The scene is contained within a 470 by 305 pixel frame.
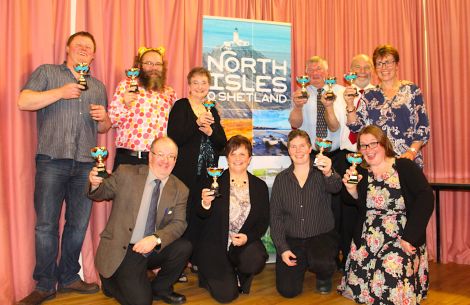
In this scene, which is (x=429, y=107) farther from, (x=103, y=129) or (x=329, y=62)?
(x=103, y=129)

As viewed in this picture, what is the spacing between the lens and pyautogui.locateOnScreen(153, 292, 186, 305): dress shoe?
3.60 metres

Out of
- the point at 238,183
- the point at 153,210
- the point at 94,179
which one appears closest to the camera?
the point at 94,179

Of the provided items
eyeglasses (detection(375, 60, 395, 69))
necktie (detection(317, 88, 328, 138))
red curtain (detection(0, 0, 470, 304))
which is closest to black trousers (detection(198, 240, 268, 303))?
red curtain (detection(0, 0, 470, 304))

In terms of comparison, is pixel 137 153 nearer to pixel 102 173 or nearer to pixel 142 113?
pixel 142 113

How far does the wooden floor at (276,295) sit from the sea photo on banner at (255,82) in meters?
0.88

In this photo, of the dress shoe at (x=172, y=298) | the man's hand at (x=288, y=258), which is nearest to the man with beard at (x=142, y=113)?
the dress shoe at (x=172, y=298)

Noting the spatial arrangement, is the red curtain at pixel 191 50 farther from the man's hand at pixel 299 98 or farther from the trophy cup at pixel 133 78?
the man's hand at pixel 299 98

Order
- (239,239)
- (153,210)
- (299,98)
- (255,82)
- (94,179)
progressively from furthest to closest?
1. (255,82)
2. (299,98)
3. (239,239)
4. (153,210)
5. (94,179)

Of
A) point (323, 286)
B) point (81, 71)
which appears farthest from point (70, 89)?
point (323, 286)

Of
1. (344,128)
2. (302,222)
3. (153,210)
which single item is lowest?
(302,222)

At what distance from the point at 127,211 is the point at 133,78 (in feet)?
4.03

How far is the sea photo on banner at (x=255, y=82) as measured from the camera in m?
4.88

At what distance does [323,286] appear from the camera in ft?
12.8

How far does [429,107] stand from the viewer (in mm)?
5734
